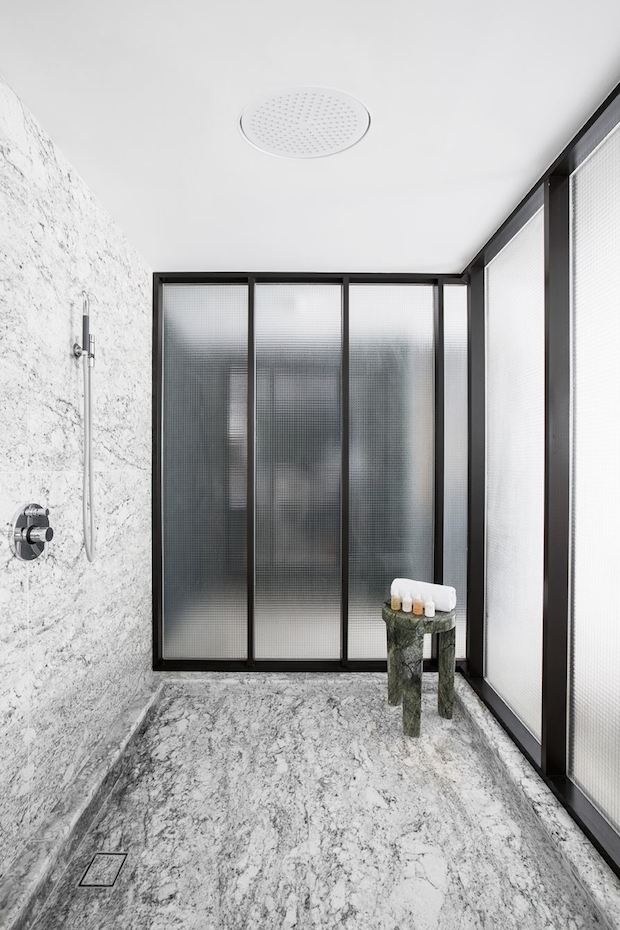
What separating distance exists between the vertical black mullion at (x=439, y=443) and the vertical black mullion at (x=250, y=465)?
973mm

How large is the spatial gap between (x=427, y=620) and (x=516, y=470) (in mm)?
A: 754

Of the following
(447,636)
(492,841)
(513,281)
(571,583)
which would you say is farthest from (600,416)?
(492,841)

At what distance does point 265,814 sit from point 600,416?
5.71ft

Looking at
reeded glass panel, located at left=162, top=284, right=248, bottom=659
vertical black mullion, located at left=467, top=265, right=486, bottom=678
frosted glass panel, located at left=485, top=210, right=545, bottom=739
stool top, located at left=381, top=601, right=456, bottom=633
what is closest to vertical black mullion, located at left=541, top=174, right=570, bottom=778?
frosted glass panel, located at left=485, top=210, right=545, bottom=739

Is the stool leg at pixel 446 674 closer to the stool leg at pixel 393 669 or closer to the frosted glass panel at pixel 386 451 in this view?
the stool leg at pixel 393 669

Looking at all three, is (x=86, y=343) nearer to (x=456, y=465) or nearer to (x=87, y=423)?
(x=87, y=423)

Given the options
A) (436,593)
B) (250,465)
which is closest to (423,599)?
(436,593)

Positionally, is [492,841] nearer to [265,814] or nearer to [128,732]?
[265,814]

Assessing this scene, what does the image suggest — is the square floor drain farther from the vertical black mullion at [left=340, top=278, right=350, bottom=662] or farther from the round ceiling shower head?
the round ceiling shower head

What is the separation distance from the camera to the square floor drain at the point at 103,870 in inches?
59.2

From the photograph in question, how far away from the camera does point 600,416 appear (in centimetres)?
158

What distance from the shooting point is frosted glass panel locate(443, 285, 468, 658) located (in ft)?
9.01

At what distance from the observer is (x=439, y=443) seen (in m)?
2.73

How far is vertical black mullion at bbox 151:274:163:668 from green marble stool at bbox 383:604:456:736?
1.23 m
